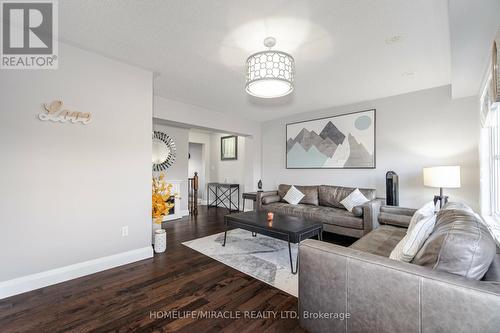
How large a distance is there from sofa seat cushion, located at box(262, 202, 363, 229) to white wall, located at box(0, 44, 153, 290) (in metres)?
2.40

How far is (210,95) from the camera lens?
3877mm

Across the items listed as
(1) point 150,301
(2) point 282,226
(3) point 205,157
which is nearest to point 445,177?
(2) point 282,226

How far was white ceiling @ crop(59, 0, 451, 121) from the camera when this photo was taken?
1802 mm

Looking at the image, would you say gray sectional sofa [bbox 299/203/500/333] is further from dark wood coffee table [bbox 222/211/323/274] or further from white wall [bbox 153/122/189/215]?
white wall [bbox 153/122/189/215]

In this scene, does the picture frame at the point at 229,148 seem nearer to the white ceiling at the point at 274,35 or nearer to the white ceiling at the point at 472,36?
the white ceiling at the point at 274,35

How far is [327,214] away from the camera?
363cm

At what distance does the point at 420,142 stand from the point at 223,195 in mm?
5034

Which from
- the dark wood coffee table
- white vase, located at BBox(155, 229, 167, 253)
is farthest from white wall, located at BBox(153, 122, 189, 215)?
the dark wood coffee table

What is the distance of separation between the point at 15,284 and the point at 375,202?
14.3 feet

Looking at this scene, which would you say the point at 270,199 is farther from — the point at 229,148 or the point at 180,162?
the point at 229,148

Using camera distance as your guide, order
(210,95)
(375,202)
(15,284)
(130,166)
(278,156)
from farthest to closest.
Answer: (278,156) < (210,95) < (375,202) < (130,166) < (15,284)

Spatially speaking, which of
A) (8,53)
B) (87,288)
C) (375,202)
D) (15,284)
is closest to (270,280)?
(87,288)

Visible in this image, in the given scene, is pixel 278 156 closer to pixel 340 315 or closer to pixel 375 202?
pixel 375 202

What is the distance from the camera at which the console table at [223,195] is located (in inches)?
254
